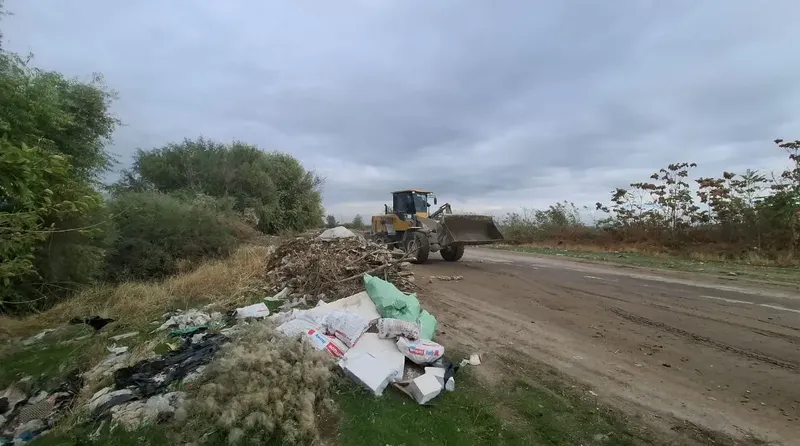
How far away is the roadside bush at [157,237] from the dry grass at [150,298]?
201 centimetres

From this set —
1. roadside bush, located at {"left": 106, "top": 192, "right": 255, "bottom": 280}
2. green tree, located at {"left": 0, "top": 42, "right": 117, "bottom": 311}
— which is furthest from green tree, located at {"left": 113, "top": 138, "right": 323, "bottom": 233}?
green tree, located at {"left": 0, "top": 42, "right": 117, "bottom": 311}

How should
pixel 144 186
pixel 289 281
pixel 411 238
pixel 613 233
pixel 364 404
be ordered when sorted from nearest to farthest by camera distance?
pixel 364 404, pixel 289 281, pixel 411 238, pixel 613 233, pixel 144 186

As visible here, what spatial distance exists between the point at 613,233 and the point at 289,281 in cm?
1620

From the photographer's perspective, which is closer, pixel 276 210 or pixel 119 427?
pixel 119 427

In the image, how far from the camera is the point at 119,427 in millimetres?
3436

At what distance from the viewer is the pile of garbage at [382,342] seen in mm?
4066

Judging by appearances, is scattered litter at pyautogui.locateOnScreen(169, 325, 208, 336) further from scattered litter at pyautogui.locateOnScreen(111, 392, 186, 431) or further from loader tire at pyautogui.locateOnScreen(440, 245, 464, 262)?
loader tire at pyautogui.locateOnScreen(440, 245, 464, 262)

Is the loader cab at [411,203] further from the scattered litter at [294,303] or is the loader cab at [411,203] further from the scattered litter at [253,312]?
the scattered litter at [253,312]

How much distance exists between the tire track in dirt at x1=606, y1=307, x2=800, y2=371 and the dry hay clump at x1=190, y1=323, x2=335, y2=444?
4572 millimetres

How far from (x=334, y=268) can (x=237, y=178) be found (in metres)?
19.0

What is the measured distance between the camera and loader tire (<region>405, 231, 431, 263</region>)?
40.7ft

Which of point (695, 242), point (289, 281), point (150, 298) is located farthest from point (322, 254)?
point (695, 242)

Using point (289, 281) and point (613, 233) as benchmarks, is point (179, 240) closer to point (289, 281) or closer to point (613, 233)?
point (289, 281)

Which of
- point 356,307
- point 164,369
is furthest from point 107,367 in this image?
point 356,307
